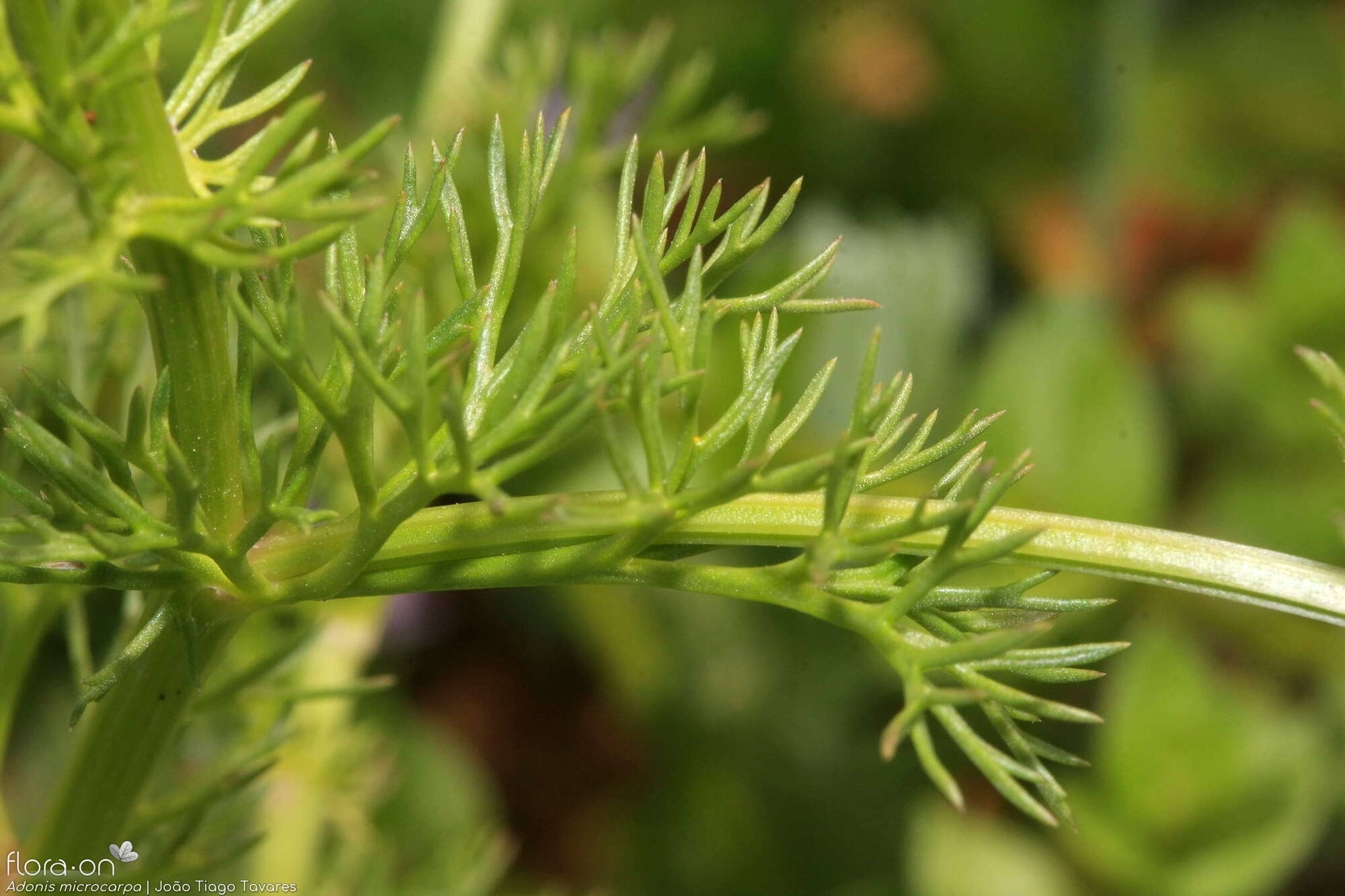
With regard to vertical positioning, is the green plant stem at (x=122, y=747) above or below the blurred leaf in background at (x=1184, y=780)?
above

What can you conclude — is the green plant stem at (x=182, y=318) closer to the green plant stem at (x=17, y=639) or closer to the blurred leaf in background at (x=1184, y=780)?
the green plant stem at (x=17, y=639)

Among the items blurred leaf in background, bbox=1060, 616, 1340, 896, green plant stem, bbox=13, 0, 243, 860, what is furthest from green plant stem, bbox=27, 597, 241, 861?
blurred leaf in background, bbox=1060, 616, 1340, 896

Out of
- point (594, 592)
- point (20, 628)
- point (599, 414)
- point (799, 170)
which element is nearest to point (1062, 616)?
point (599, 414)

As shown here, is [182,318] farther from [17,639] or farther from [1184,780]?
[1184,780]

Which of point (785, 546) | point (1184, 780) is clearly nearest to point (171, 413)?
point (785, 546)

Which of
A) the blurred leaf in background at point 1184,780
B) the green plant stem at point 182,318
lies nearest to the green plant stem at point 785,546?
the green plant stem at point 182,318

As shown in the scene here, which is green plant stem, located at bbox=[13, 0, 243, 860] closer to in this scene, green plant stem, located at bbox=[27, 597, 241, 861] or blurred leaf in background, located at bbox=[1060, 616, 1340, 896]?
green plant stem, located at bbox=[27, 597, 241, 861]
